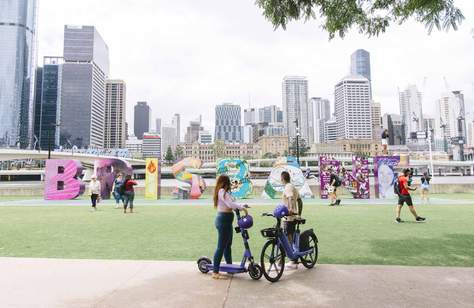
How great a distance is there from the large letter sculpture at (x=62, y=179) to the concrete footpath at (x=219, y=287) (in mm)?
18801

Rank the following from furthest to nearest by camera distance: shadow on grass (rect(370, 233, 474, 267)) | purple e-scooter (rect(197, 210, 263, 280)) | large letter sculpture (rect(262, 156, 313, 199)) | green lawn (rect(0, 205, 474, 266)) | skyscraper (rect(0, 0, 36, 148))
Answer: skyscraper (rect(0, 0, 36, 148)), large letter sculpture (rect(262, 156, 313, 199)), green lawn (rect(0, 205, 474, 266)), shadow on grass (rect(370, 233, 474, 267)), purple e-scooter (rect(197, 210, 263, 280))

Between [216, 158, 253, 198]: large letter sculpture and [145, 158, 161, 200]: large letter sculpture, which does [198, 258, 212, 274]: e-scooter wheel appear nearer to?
[216, 158, 253, 198]: large letter sculpture

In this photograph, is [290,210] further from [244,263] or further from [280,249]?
[244,263]

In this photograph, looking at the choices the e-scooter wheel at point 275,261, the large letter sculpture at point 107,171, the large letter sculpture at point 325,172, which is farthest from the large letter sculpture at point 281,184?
the e-scooter wheel at point 275,261

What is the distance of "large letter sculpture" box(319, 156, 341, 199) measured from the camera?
22969 mm

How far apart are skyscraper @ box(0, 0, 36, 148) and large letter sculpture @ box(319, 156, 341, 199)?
520ft

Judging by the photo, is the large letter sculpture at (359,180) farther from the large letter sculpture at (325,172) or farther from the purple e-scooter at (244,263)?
the purple e-scooter at (244,263)

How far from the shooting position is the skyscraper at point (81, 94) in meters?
171

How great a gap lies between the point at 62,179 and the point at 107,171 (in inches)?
120

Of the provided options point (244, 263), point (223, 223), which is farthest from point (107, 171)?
point (244, 263)

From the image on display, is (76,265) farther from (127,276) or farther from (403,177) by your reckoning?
(403,177)

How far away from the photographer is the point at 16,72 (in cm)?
A: 15150

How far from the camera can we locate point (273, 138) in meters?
178

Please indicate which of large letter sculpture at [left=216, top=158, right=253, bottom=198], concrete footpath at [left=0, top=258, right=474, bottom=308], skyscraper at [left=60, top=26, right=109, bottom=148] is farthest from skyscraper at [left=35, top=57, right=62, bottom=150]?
concrete footpath at [left=0, top=258, right=474, bottom=308]
